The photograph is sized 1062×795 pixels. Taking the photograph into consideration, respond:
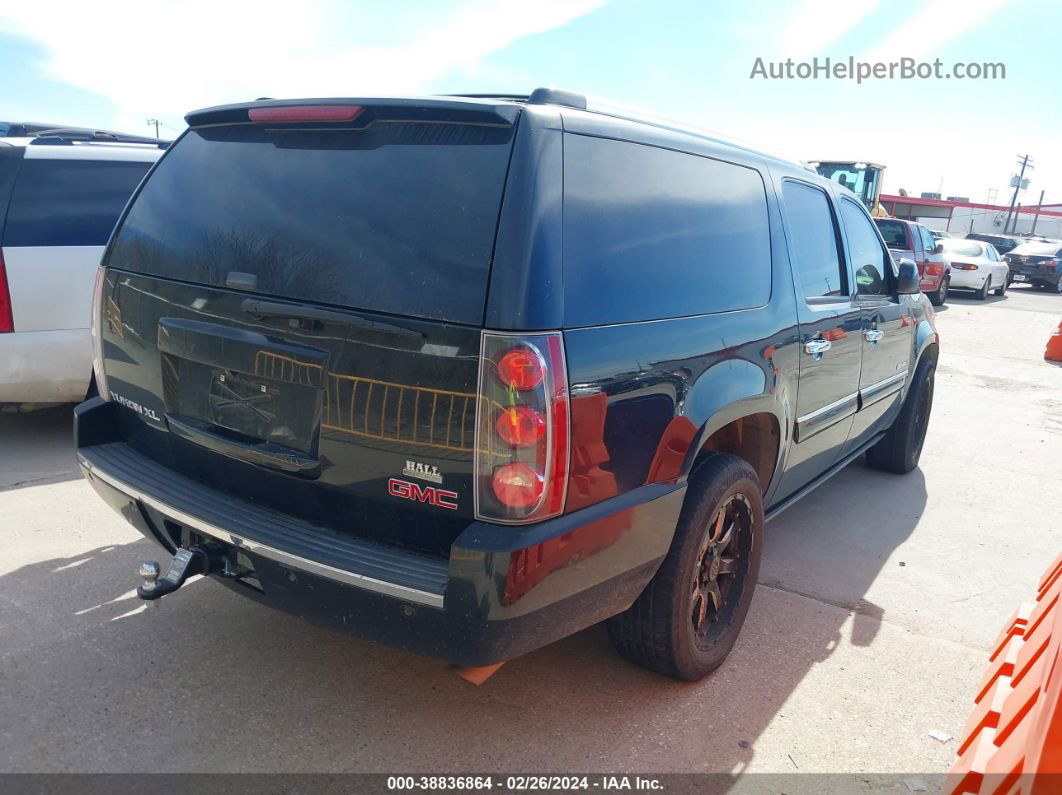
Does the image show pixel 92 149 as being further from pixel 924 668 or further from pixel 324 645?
pixel 924 668

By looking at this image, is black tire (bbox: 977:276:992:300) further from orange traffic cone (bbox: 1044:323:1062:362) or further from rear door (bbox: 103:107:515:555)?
rear door (bbox: 103:107:515:555)

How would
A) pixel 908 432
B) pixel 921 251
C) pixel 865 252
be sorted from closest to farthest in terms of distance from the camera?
pixel 865 252 < pixel 908 432 < pixel 921 251

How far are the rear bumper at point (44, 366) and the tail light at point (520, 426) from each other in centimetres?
401

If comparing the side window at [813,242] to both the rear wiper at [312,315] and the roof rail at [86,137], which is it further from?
the roof rail at [86,137]

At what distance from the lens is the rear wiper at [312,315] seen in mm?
2287

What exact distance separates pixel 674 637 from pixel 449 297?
1.44 metres

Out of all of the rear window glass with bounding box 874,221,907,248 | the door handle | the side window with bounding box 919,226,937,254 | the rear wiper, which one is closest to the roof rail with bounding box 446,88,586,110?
the rear wiper

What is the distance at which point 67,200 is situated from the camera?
5.21 meters

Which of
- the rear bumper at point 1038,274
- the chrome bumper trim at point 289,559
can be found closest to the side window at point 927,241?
the rear bumper at point 1038,274

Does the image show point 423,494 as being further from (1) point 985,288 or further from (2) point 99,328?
(1) point 985,288

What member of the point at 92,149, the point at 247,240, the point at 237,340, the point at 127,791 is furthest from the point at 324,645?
the point at 92,149

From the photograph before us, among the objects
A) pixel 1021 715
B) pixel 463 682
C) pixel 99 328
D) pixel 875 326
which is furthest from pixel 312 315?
pixel 875 326

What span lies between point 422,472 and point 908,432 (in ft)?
14.7

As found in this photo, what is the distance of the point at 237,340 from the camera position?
101 inches
